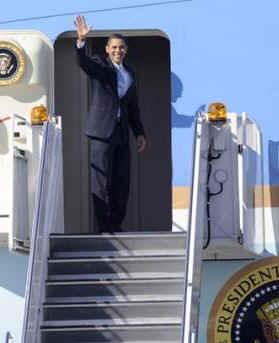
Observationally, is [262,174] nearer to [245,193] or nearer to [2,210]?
[245,193]

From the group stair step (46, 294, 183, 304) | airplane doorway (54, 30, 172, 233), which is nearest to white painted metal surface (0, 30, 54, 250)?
stair step (46, 294, 183, 304)

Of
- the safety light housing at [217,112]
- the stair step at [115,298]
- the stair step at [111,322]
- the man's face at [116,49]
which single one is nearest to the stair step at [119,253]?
the stair step at [115,298]

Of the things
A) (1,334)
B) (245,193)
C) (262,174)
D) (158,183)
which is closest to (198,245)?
(245,193)

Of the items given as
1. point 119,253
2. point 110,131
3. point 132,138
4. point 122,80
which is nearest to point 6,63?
point 122,80

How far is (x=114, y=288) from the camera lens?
10.7 meters

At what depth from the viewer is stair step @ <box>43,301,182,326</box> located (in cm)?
1043

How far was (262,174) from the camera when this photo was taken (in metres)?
11.6

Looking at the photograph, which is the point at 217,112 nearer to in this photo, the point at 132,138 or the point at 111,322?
the point at 111,322

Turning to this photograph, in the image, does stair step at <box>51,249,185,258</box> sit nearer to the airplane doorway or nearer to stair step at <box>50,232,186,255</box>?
stair step at <box>50,232,186,255</box>

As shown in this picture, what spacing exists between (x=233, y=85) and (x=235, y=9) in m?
0.71

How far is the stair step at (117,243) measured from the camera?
11.1m

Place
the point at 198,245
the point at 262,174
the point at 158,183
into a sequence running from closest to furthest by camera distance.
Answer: the point at 198,245
the point at 262,174
the point at 158,183

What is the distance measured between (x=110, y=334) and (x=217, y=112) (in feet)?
6.50

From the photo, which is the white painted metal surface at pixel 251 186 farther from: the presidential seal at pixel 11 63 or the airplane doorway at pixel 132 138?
the presidential seal at pixel 11 63
